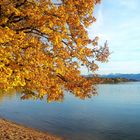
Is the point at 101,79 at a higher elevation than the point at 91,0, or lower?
lower

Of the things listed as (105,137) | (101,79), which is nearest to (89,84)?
(101,79)

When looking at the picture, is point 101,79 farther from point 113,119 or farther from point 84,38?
point 113,119

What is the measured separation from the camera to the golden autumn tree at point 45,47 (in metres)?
17.4

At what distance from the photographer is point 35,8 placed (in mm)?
18719

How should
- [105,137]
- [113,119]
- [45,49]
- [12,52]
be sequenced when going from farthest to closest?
[113,119]
[105,137]
[45,49]
[12,52]

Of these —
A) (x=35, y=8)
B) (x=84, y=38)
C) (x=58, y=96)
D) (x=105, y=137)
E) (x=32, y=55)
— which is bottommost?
(x=105, y=137)

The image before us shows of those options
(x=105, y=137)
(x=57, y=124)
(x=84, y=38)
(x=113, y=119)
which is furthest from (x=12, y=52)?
(x=113, y=119)

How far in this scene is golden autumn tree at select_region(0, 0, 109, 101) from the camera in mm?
17406

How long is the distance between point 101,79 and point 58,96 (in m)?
3.23

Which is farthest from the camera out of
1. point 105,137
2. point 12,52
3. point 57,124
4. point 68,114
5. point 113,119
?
point 68,114

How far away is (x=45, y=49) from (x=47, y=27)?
195 centimetres

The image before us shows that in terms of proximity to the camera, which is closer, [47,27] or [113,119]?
[47,27]

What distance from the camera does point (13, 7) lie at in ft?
60.2

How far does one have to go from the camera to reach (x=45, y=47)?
66.1ft
